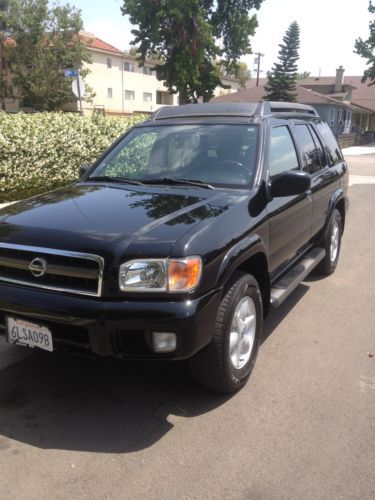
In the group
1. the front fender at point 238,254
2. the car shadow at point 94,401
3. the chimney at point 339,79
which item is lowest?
the car shadow at point 94,401

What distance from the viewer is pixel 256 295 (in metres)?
3.46

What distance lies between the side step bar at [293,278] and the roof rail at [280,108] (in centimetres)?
144

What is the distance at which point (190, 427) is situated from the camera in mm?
3027

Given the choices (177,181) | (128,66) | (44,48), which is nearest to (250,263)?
(177,181)

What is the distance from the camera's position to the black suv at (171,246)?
9.05 ft

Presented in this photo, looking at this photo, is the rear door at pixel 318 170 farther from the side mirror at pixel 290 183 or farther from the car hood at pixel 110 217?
the car hood at pixel 110 217

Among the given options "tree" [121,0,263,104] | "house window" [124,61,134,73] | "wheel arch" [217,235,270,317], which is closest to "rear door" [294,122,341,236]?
"wheel arch" [217,235,270,317]

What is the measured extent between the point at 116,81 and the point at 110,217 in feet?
156

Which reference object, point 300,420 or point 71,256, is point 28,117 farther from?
point 300,420

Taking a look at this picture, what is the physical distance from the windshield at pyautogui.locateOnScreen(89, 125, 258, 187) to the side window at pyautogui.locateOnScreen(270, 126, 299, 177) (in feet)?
0.69

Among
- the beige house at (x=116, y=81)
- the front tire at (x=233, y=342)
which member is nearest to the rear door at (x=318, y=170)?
the front tire at (x=233, y=342)

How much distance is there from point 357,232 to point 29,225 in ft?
22.6

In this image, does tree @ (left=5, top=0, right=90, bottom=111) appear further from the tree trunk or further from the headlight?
the headlight

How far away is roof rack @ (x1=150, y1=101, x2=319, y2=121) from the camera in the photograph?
438cm
